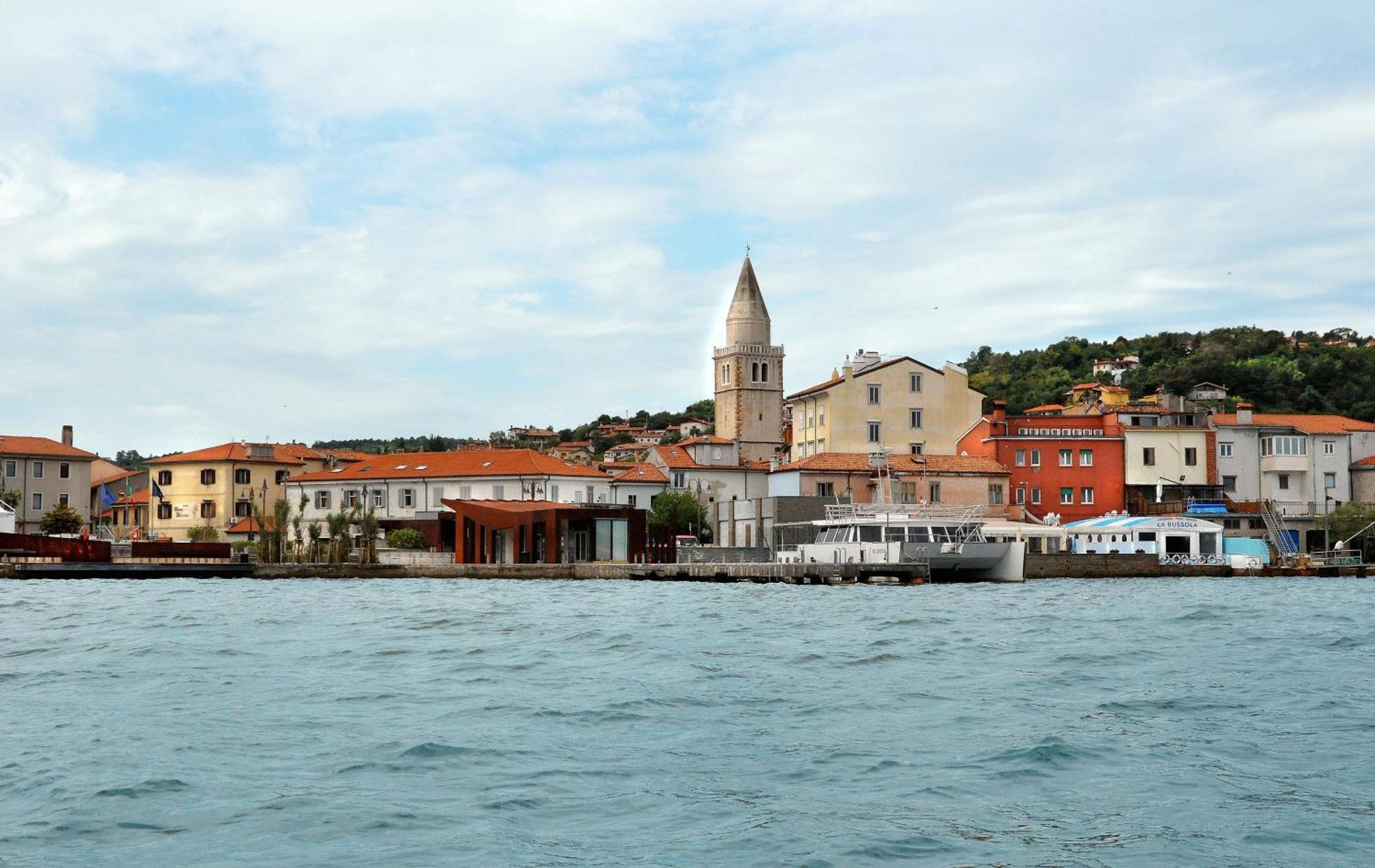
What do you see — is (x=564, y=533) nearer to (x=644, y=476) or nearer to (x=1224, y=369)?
(x=644, y=476)

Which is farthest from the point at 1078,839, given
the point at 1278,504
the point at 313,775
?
the point at 1278,504

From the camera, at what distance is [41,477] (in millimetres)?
76875

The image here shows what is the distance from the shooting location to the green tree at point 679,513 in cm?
7469

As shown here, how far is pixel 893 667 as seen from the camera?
815 inches

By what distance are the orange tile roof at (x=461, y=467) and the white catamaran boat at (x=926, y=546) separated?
23.9 metres

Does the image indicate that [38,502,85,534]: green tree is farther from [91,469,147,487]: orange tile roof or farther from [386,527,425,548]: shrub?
[91,469,147,487]: orange tile roof

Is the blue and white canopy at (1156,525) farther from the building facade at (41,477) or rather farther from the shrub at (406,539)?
the building facade at (41,477)

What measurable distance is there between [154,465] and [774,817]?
262ft

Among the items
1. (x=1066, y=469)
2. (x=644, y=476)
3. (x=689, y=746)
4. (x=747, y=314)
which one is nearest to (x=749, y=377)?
(x=747, y=314)

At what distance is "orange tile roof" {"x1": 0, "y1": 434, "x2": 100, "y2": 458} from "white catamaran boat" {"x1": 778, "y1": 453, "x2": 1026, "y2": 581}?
150 feet

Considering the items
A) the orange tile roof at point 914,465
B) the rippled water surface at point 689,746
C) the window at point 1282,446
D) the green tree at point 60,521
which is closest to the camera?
the rippled water surface at point 689,746

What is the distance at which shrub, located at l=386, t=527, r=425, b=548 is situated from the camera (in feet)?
222

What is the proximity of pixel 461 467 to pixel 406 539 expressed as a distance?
8.49 m

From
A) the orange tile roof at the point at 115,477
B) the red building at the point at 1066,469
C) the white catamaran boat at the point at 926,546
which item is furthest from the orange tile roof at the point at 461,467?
the orange tile roof at the point at 115,477
